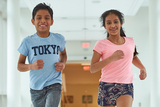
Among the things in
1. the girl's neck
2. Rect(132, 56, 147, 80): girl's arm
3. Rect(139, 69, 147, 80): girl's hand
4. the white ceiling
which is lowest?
Rect(139, 69, 147, 80): girl's hand

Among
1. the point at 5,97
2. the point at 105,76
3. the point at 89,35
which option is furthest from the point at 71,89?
the point at 105,76

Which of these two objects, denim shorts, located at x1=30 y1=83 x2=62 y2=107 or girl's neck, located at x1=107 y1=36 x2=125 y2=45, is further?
girl's neck, located at x1=107 y1=36 x2=125 y2=45

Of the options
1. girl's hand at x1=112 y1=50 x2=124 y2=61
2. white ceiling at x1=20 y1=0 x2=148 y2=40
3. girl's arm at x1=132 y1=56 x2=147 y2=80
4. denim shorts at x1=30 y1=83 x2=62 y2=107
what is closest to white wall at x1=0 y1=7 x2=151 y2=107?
white ceiling at x1=20 y1=0 x2=148 y2=40

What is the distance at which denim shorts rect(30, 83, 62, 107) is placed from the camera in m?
1.83

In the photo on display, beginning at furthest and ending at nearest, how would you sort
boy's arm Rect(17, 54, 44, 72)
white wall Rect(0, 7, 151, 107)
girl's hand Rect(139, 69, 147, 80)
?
white wall Rect(0, 7, 151, 107) < girl's hand Rect(139, 69, 147, 80) < boy's arm Rect(17, 54, 44, 72)

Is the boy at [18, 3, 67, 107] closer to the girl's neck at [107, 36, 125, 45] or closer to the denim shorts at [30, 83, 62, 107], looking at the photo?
the denim shorts at [30, 83, 62, 107]

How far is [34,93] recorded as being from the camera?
1914 millimetres

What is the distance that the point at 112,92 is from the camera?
1.91 m

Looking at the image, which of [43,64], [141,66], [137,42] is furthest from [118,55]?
[137,42]

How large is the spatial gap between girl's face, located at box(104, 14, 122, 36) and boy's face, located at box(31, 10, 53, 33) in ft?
1.65

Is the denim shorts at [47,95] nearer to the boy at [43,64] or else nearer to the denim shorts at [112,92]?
the boy at [43,64]

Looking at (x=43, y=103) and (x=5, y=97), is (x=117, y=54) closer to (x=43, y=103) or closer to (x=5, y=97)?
(x=43, y=103)

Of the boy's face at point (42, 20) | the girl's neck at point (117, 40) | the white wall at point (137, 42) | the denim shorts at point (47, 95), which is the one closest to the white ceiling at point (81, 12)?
the white wall at point (137, 42)

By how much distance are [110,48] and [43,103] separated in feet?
2.34
